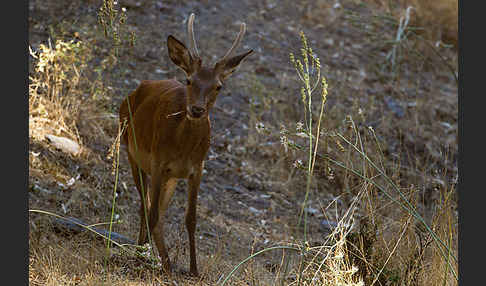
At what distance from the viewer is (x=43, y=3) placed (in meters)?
10.4

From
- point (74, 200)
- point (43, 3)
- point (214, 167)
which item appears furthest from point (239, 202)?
point (43, 3)

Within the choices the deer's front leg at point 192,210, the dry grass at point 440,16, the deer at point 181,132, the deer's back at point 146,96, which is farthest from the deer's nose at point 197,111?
the dry grass at point 440,16

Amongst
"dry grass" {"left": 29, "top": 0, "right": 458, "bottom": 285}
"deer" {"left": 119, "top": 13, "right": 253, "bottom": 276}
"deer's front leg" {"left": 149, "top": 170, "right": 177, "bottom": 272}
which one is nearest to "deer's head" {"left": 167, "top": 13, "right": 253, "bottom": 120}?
"deer" {"left": 119, "top": 13, "right": 253, "bottom": 276}

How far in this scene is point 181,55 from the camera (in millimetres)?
5352

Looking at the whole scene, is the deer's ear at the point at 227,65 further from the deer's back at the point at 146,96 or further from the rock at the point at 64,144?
the rock at the point at 64,144

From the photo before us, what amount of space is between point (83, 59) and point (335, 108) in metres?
3.96

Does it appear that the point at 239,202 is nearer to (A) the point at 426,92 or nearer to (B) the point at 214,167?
(B) the point at 214,167

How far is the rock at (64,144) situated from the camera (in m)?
7.50

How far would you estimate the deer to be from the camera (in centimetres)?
518

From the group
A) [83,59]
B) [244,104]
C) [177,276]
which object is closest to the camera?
[177,276]

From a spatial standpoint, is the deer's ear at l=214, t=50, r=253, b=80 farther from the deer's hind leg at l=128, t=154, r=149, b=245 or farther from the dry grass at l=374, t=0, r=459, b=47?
the dry grass at l=374, t=0, r=459, b=47

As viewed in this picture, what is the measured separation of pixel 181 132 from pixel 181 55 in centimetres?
64

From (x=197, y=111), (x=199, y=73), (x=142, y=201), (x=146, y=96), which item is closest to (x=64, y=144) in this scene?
(x=146, y=96)

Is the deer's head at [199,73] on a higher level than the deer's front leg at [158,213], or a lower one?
higher
